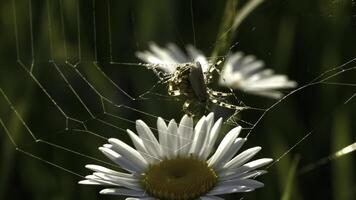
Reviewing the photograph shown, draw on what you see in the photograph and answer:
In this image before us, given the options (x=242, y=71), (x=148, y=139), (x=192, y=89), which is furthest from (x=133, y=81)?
(x=148, y=139)

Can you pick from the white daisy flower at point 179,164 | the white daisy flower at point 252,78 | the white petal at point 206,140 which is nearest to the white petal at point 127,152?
the white daisy flower at point 179,164

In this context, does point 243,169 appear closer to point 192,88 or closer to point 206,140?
point 206,140

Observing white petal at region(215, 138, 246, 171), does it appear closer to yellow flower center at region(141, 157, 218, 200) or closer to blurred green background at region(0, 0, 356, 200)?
yellow flower center at region(141, 157, 218, 200)

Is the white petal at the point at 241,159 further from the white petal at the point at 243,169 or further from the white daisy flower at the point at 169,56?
the white daisy flower at the point at 169,56

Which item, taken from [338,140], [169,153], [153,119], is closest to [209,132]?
[169,153]

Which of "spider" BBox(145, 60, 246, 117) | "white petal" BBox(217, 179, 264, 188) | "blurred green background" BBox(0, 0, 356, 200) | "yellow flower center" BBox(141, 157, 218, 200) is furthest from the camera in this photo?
"blurred green background" BBox(0, 0, 356, 200)

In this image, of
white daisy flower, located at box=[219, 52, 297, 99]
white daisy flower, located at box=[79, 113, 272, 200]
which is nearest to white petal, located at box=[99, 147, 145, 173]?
white daisy flower, located at box=[79, 113, 272, 200]

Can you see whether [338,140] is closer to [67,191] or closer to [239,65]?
[239,65]
